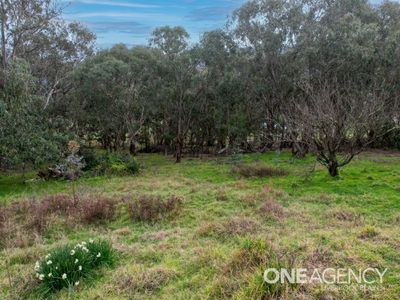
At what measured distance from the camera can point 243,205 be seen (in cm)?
904

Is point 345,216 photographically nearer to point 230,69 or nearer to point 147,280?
point 147,280

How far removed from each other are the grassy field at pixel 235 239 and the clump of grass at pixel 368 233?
0.02 metres

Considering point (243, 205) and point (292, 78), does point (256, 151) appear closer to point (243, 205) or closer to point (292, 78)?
point (292, 78)

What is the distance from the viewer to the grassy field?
4.62 meters

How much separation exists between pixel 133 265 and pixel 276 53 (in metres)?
15.9

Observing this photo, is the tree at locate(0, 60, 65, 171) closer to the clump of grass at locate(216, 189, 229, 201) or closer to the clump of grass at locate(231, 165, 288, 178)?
the clump of grass at locate(216, 189, 229, 201)

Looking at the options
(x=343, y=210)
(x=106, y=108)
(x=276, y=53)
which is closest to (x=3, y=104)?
(x=106, y=108)

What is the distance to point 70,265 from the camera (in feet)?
16.6

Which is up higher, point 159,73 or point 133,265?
point 159,73

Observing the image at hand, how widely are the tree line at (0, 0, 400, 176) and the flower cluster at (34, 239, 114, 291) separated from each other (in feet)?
32.8

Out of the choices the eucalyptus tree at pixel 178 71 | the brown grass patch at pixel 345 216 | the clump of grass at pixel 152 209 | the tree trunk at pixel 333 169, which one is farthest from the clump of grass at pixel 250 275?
the eucalyptus tree at pixel 178 71

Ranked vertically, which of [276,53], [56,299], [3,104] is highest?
[276,53]

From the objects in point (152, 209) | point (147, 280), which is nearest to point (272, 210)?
point (152, 209)

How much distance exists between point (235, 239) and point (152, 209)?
270 cm
